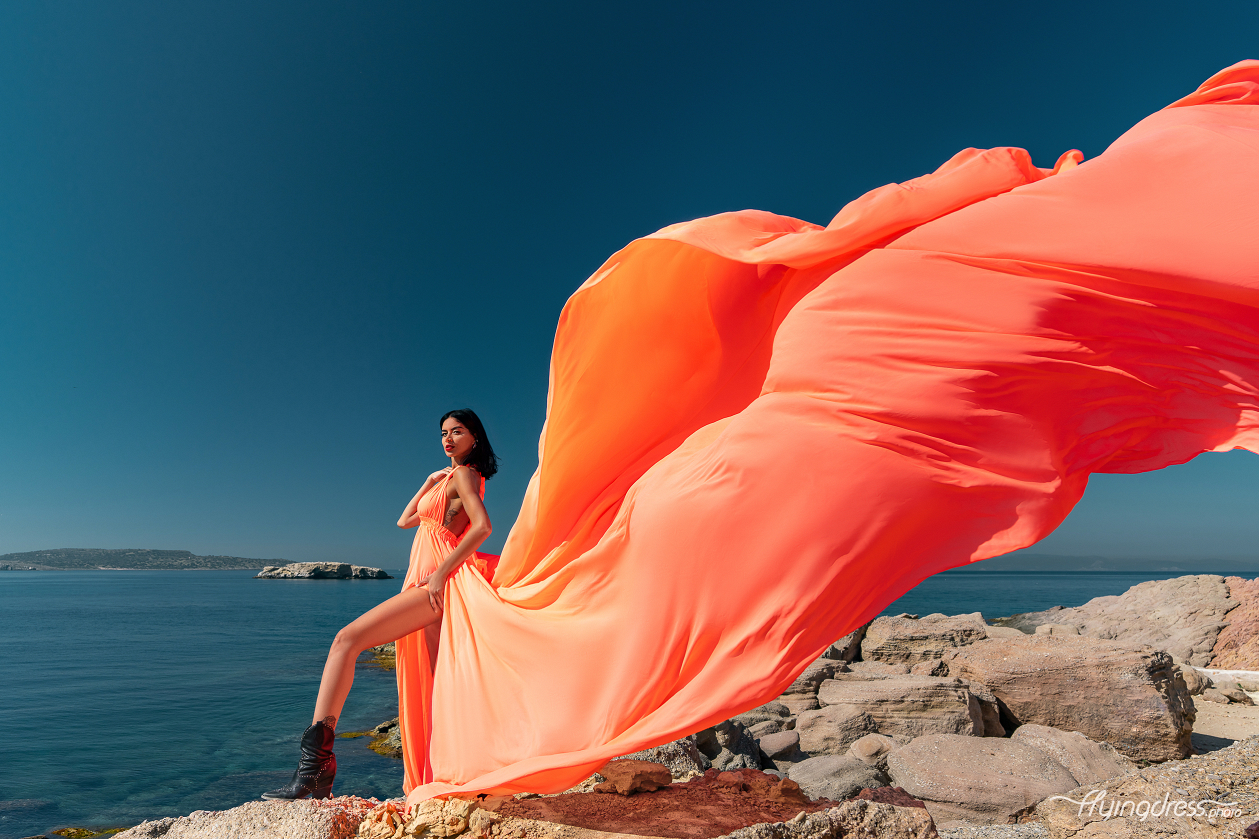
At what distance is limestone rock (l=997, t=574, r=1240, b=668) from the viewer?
14.6 metres

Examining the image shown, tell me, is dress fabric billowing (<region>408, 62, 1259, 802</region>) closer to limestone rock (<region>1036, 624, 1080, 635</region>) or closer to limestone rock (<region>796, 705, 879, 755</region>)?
limestone rock (<region>796, 705, 879, 755</region>)

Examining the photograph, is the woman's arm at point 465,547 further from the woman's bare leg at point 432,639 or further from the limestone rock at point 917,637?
the limestone rock at point 917,637

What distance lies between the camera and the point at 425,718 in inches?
154

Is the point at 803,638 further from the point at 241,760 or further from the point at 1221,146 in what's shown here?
the point at 241,760

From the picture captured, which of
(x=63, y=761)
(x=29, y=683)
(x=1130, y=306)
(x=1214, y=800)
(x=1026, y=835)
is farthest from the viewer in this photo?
(x=29, y=683)

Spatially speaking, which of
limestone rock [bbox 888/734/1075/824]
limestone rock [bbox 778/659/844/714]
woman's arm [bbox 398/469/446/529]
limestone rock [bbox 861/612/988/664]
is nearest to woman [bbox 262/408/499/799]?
woman's arm [bbox 398/469/446/529]

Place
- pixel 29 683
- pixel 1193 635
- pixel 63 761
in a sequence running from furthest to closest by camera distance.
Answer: pixel 29 683 → pixel 1193 635 → pixel 63 761

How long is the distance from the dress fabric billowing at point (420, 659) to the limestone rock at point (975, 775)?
13.5 ft

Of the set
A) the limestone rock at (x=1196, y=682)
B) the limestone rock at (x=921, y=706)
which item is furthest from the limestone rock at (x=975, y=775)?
the limestone rock at (x=1196, y=682)

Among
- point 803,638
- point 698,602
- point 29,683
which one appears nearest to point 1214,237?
point 803,638

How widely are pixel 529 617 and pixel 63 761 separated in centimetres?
1440

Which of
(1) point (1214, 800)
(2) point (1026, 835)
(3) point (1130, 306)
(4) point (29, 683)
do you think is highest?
(3) point (1130, 306)

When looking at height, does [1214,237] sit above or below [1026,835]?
above

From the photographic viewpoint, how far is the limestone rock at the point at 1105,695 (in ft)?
23.2
